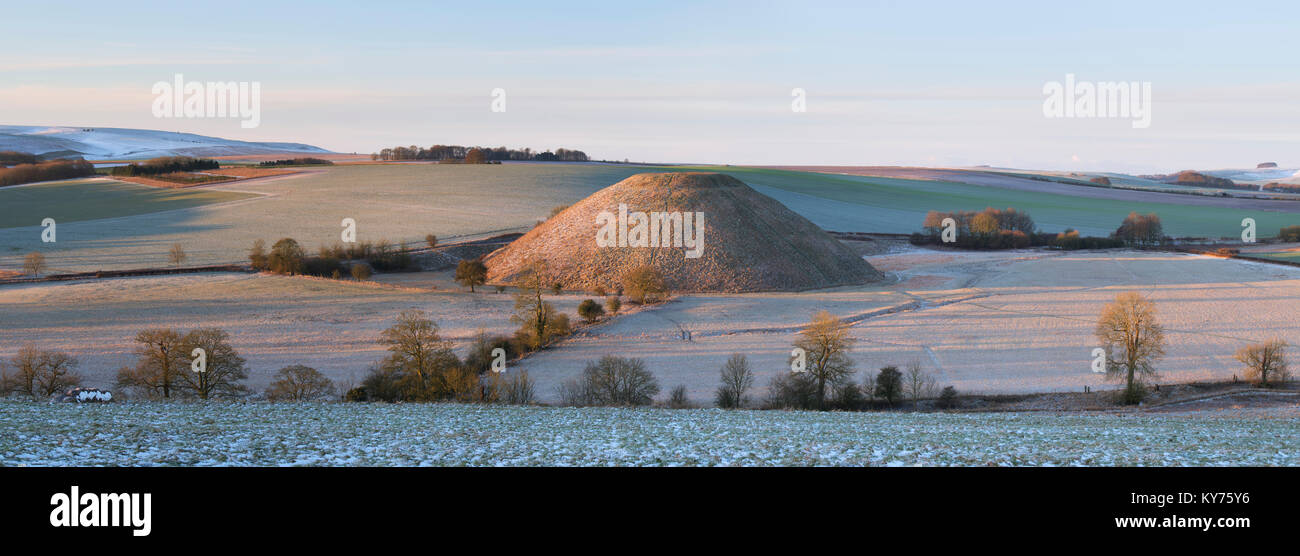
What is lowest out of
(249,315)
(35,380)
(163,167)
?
(35,380)

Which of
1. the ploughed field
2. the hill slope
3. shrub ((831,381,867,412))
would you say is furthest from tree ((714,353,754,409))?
the ploughed field

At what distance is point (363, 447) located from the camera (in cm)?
1505

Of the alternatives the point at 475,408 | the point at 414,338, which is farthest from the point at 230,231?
the point at 475,408

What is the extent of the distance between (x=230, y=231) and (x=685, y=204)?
48425mm

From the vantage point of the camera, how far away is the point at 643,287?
5469 cm

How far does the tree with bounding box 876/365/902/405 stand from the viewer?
30609mm

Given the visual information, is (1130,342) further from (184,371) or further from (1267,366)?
(184,371)

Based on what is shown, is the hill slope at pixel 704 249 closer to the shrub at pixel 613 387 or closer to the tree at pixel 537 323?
the tree at pixel 537 323

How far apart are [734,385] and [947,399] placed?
8.19m

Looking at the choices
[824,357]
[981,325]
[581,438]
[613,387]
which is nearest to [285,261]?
[613,387]

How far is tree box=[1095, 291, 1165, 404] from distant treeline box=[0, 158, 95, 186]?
14153cm

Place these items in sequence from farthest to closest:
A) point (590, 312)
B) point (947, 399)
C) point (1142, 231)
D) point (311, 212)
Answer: point (1142, 231), point (311, 212), point (590, 312), point (947, 399)

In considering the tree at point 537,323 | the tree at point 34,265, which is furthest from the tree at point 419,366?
the tree at point 34,265
